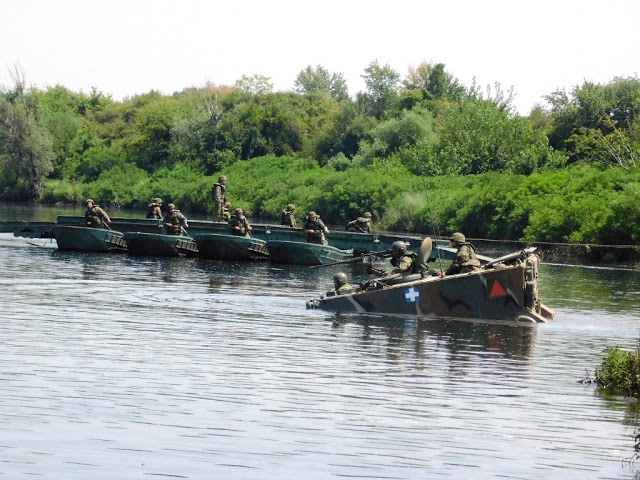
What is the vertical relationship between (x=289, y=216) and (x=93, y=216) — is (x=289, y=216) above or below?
above

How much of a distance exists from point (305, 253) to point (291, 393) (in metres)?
26.3

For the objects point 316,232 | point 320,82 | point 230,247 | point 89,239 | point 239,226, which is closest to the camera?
point 316,232

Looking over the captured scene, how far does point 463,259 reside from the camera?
2823 centimetres

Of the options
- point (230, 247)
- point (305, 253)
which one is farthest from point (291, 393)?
point (230, 247)

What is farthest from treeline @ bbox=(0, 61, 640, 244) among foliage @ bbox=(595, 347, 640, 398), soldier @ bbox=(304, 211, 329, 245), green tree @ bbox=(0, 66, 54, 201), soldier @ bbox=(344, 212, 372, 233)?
foliage @ bbox=(595, 347, 640, 398)

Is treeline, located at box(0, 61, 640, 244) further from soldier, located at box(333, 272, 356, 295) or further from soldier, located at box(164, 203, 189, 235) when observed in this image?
soldier, located at box(333, 272, 356, 295)

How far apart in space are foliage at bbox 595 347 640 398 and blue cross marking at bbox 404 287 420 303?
7.57m

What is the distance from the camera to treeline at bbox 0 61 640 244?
65.1 metres

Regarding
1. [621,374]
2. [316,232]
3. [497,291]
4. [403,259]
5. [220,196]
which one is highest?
[220,196]

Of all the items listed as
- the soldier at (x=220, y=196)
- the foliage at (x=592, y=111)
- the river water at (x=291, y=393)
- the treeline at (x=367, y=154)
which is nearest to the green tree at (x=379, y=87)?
the treeline at (x=367, y=154)

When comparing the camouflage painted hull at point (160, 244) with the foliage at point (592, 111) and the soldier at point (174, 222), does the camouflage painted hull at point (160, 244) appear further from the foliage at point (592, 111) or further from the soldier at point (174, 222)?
the foliage at point (592, 111)

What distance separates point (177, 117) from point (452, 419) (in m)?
98.3

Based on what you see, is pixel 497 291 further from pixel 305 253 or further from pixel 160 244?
pixel 160 244

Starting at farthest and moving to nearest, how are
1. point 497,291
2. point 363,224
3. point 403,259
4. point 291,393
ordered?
point 363,224, point 403,259, point 497,291, point 291,393
